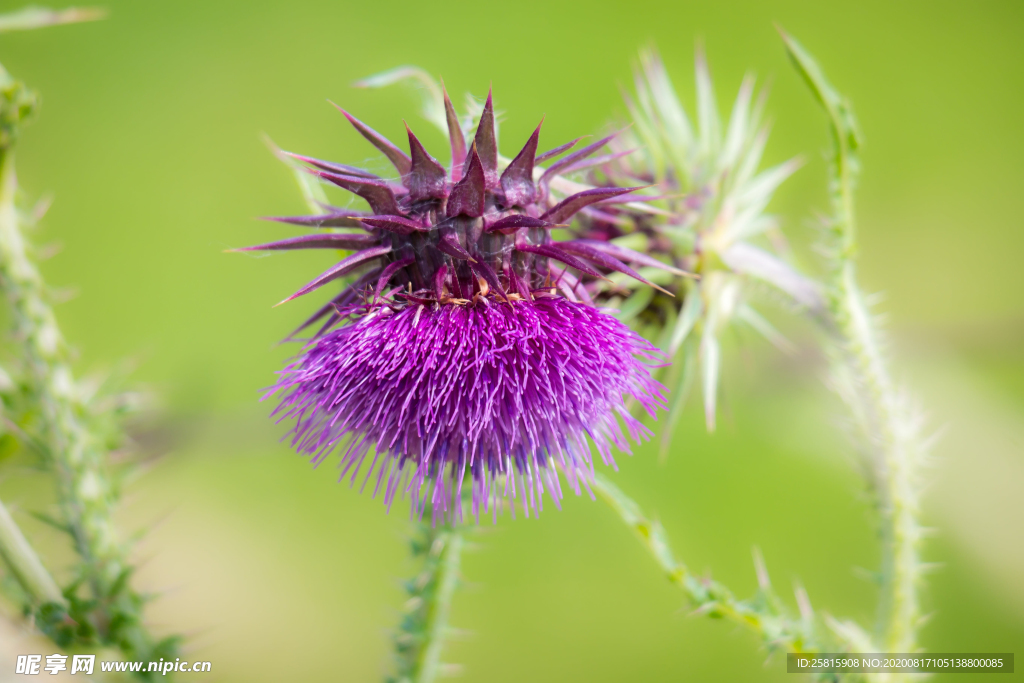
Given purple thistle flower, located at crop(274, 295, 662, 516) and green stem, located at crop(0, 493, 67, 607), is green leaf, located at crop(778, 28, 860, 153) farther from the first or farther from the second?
green stem, located at crop(0, 493, 67, 607)

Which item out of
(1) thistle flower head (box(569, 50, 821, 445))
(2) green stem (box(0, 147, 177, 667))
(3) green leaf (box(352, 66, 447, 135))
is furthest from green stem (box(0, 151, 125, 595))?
(1) thistle flower head (box(569, 50, 821, 445))

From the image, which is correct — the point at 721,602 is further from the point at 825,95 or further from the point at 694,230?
the point at 825,95

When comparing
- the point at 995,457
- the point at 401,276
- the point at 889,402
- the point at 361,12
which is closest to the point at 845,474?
the point at 995,457

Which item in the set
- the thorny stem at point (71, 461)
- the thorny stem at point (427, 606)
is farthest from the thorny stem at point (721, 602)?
the thorny stem at point (71, 461)

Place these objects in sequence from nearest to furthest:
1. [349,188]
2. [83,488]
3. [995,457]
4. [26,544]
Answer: [349,188] < [26,544] < [83,488] < [995,457]

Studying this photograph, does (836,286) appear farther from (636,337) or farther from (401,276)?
(401,276)

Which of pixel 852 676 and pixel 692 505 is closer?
pixel 852 676
